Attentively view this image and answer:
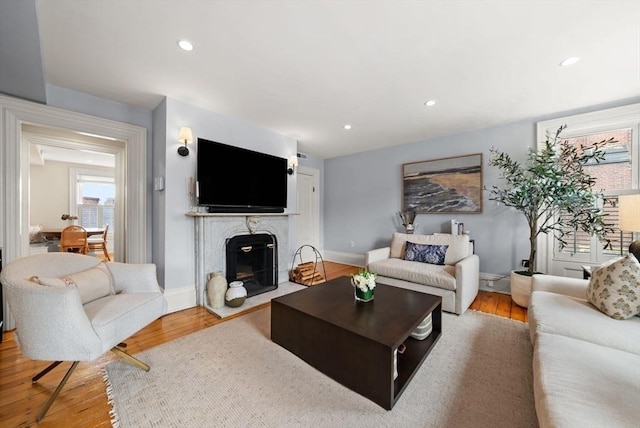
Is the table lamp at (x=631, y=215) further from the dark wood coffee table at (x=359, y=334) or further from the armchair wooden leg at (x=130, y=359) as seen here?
the armchair wooden leg at (x=130, y=359)

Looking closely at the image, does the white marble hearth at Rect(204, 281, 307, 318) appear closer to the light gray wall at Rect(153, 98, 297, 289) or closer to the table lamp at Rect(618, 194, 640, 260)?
the light gray wall at Rect(153, 98, 297, 289)

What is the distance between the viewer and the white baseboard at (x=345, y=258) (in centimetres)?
493

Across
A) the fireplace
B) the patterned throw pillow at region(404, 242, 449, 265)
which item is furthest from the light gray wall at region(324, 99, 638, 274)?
the fireplace

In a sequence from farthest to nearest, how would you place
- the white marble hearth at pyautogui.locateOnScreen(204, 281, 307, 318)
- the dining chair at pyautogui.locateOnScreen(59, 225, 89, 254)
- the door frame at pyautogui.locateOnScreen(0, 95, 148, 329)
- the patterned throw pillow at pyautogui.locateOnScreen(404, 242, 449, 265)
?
the dining chair at pyautogui.locateOnScreen(59, 225, 89, 254)
the patterned throw pillow at pyautogui.locateOnScreen(404, 242, 449, 265)
the white marble hearth at pyautogui.locateOnScreen(204, 281, 307, 318)
the door frame at pyautogui.locateOnScreen(0, 95, 148, 329)

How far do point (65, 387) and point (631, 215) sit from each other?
416cm

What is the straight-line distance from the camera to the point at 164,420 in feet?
4.17

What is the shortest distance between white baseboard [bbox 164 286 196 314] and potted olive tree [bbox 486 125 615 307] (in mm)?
3744

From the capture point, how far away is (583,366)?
3.59ft

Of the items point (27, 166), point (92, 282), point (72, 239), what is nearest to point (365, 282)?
point (92, 282)

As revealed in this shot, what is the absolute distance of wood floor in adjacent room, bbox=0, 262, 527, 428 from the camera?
50.7 inches

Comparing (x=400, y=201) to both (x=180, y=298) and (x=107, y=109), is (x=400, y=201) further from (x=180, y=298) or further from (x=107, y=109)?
(x=107, y=109)

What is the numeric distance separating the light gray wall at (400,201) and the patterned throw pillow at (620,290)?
70.8 inches

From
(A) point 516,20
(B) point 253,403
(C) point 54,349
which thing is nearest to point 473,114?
(A) point 516,20

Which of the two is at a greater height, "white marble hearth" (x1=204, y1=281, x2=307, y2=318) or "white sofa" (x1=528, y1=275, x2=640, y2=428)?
"white sofa" (x1=528, y1=275, x2=640, y2=428)
